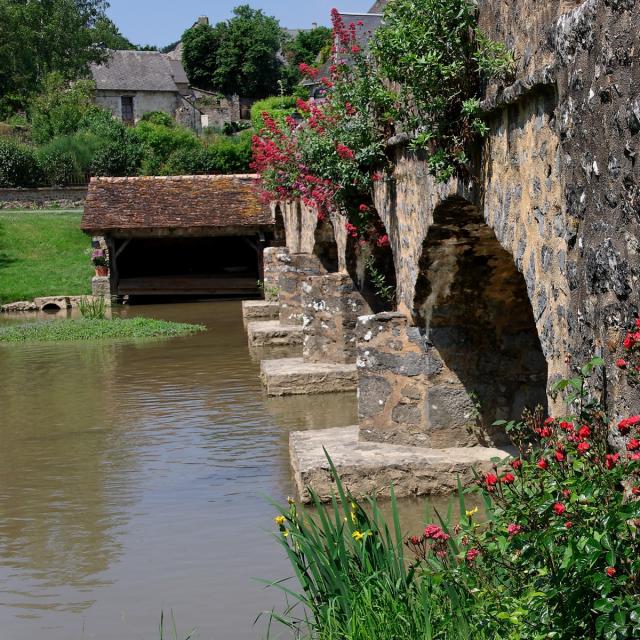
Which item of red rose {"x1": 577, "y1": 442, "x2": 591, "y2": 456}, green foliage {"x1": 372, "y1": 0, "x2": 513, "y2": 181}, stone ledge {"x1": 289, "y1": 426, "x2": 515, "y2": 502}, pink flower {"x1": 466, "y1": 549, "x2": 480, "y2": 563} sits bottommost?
stone ledge {"x1": 289, "y1": 426, "x2": 515, "y2": 502}

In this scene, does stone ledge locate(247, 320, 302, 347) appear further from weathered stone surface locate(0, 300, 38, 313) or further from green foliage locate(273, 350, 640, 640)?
green foliage locate(273, 350, 640, 640)

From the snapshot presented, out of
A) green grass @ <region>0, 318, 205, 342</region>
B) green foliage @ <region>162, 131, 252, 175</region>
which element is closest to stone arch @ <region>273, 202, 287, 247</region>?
green grass @ <region>0, 318, 205, 342</region>

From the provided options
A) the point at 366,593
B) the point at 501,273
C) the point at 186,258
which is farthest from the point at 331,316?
the point at 186,258

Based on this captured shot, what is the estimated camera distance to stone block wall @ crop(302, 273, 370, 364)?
41.5ft

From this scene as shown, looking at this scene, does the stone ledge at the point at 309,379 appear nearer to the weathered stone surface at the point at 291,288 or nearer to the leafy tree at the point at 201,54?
the weathered stone surface at the point at 291,288

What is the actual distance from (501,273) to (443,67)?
7.34ft

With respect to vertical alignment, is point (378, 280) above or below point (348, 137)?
below

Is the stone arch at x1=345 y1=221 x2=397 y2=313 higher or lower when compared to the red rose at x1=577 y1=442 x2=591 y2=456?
higher

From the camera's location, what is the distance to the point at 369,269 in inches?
444

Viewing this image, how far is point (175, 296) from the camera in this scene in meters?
27.5

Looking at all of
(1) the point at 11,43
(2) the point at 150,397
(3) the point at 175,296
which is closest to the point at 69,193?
(3) the point at 175,296

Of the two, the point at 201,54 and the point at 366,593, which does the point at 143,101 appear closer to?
the point at 201,54

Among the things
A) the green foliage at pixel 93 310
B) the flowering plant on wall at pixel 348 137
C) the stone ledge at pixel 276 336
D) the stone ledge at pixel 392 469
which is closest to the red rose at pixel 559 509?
the stone ledge at pixel 392 469

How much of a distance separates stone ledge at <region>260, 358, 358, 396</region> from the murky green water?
0.23m
